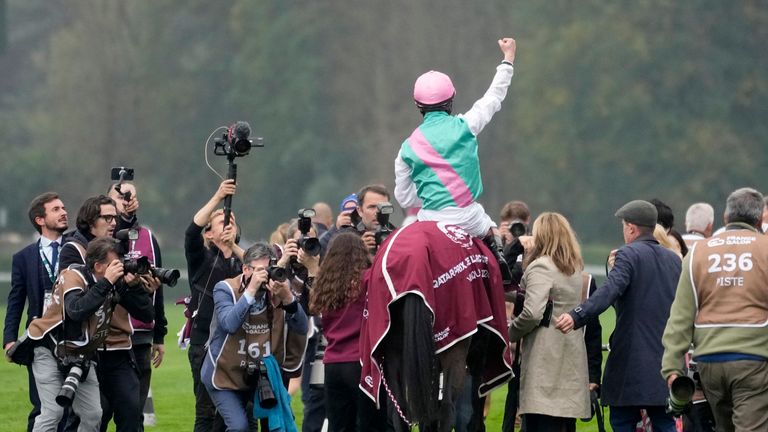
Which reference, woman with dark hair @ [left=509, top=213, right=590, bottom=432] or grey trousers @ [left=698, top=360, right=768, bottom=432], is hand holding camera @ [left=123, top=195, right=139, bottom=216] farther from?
grey trousers @ [left=698, top=360, right=768, bottom=432]

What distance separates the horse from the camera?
7363mm

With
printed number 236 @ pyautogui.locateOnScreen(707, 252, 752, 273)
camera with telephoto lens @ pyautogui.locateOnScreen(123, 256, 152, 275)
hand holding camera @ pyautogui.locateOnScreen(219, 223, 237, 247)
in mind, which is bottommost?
printed number 236 @ pyautogui.locateOnScreen(707, 252, 752, 273)

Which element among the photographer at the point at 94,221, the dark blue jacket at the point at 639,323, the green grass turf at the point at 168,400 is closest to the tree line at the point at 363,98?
the green grass turf at the point at 168,400

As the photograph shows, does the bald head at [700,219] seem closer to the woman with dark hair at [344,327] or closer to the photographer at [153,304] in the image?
the woman with dark hair at [344,327]

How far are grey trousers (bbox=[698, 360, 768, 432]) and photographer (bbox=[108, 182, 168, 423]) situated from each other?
3819 millimetres

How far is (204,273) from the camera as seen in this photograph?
944cm

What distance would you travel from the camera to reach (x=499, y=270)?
7.80 m

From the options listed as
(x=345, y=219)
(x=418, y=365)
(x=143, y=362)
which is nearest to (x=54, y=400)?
(x=143, y=362)

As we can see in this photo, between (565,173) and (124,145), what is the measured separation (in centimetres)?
1529

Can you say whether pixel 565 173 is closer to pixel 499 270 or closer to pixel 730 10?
pixel 730 10

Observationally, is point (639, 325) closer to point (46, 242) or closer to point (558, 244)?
point (558, 244)

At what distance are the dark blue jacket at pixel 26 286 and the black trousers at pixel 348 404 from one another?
6.52 ft

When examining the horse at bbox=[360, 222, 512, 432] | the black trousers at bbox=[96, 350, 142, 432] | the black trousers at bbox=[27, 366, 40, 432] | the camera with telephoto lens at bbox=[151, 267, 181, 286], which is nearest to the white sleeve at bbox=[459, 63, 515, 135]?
the horse at bbox=[360, 222, 512, 432]

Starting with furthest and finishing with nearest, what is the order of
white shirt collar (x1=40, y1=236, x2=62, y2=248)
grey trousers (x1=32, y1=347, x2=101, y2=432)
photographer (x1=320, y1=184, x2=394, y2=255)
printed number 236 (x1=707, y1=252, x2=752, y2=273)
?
photographer (x1=320, y1=184, x2=394, y2=255)
white shirt collar (x1=40, y1=236, x2=62, y2=248)
grey trousers (x1=32, y1=347, x2=101, y2=432)
printed number 236 (x1=707, y1=252, x2=752, y2=273)
